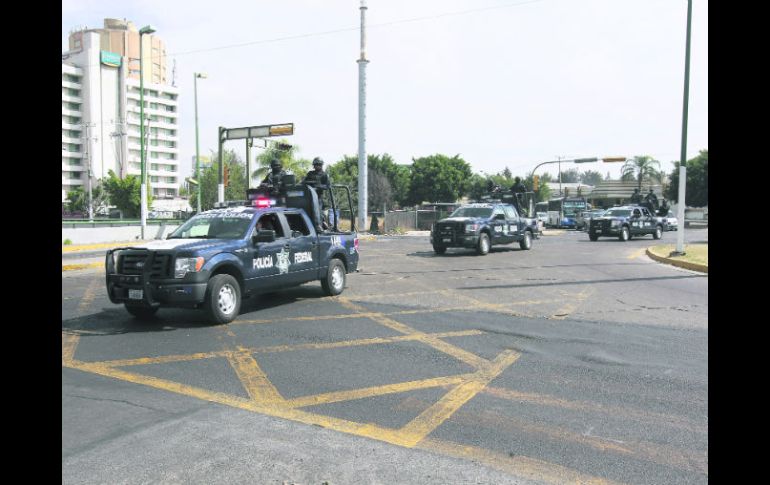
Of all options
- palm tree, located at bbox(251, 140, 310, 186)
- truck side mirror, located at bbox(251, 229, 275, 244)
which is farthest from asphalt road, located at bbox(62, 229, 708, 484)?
palm tree, located at bbox(251, 140, 310, 186)

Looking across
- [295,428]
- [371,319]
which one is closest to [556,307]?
[371,319]

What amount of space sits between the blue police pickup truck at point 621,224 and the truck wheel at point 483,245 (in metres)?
12.3

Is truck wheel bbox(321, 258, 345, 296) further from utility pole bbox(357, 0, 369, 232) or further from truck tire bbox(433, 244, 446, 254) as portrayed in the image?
utility pole bbox(357, 0, 369, 232)

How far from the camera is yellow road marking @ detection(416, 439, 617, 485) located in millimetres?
3791

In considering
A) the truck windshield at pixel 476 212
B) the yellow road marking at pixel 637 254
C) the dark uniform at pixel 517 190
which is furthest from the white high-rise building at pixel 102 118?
the yellow road marking at pixel 637 254

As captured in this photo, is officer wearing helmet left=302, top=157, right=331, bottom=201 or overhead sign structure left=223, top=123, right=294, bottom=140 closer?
officer wearing helmet left=302, top=157, right=331, bottom=201

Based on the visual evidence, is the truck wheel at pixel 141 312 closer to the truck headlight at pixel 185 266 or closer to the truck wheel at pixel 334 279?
the truck headlight at pixel 185 266

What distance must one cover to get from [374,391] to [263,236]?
4.51 m

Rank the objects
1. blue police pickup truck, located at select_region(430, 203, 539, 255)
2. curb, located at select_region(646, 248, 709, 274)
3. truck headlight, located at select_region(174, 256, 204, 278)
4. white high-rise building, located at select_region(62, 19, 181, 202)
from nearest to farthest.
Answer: truck headlight, located at select_region(174, 256, 204, 278) < curb, located at select_region(646, 248, 709, 274) < blue police pickup truck, located at select_region(430, 203, 539, 255) < white high-rise building, located at select_region(62, 19, 181, 202)

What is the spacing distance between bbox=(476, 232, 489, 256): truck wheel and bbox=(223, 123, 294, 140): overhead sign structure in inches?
523

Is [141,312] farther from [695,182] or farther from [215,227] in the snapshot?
[695,182]

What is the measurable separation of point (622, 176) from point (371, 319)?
8975cm

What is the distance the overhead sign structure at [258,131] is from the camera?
30.3 m
